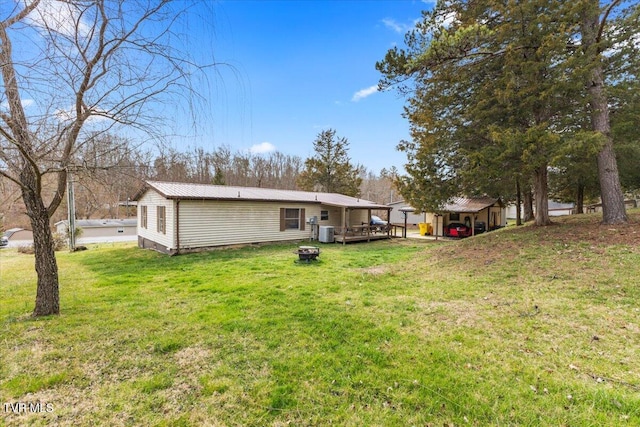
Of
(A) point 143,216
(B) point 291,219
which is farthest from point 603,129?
(A) point 143,216

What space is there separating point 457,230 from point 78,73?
61.5ft

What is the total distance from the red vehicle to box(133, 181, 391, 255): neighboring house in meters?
6.42

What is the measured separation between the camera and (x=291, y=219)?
49.2ft

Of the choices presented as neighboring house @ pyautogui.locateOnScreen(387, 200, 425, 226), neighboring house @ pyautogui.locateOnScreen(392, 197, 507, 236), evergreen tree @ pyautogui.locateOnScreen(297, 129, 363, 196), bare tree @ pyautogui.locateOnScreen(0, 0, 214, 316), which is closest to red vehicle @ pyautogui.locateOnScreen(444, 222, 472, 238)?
neighboring house @ pyautogui.locateOnScreen(392, 197, 507, 236)

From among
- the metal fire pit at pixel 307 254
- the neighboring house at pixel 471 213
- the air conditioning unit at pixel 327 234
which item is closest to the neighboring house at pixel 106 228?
the air conditioning unit at pixel 327 234

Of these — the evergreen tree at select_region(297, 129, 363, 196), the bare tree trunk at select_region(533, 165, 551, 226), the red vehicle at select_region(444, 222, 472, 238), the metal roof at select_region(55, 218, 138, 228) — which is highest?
the evergreen tree at select_region(297, 129, 363, 196)

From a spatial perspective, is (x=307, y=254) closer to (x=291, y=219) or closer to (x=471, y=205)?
(x=291, y=219)

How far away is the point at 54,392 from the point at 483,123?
10.6 m

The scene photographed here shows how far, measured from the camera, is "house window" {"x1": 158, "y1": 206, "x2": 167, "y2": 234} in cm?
1170

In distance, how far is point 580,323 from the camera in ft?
12.3

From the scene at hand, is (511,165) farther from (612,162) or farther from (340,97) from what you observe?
(340,97)

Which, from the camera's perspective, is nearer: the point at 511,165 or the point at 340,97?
the point at 340,97

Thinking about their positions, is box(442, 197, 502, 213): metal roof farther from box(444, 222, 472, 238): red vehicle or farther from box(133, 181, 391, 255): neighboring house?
box(133, 181, 391, 255): neighboring house

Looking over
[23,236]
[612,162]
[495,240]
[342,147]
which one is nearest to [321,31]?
[495,240]
